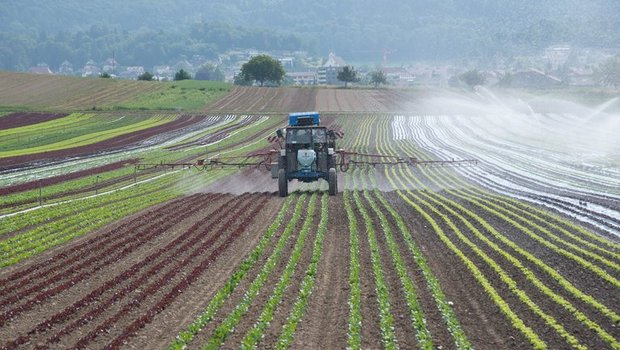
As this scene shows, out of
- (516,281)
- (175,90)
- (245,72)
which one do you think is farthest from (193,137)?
(245,72)

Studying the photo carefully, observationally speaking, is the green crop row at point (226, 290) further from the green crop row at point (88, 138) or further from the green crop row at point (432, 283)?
the green crop row at point (88, 138)

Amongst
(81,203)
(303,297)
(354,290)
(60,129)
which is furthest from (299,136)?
(60,129)

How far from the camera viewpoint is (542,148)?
49.4 meters

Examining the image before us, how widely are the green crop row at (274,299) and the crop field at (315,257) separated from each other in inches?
1.7

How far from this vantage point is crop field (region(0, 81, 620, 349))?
1228cm

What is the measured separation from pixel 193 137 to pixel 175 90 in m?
41.9

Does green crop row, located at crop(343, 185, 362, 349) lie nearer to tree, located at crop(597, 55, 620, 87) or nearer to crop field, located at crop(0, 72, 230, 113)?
crop field, located at crop(0, 72, 230, 113)

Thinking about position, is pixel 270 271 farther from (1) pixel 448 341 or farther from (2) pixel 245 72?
(2) pixel 245 72

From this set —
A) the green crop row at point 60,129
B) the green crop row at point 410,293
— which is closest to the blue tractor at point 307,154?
the green crop row at point 410,293

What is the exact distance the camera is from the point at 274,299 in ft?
46.1

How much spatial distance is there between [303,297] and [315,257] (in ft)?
11.0

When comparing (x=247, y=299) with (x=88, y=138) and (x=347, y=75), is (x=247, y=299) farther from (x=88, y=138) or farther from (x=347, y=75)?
(x=347, y=75)

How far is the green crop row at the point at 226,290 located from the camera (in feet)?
39.3

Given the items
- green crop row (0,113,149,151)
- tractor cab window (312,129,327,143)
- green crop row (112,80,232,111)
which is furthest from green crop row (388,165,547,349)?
green crop row (112,80,232,111)
